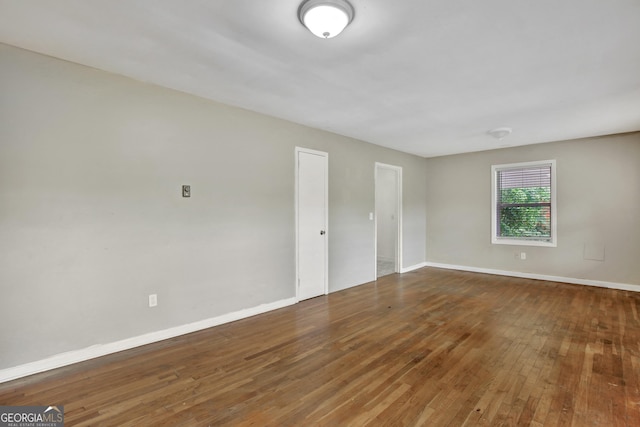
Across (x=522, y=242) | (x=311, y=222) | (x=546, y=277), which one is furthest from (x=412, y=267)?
(x=311, y=222)

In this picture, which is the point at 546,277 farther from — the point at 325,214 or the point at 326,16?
the point at 326,16

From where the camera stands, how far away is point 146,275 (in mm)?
2914

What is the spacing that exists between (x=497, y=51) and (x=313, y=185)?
8.80 feet

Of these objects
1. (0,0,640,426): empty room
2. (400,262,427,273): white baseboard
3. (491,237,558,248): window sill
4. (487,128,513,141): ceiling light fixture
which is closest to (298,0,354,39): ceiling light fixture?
(0,0,640,426): empty room

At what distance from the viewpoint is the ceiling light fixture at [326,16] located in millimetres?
1731

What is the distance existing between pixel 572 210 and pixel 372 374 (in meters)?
4.94

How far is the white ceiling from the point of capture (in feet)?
6.06

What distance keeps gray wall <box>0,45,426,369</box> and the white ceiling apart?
0.25 meters

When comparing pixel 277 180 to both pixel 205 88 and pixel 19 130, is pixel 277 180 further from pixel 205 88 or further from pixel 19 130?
pixel 19 130

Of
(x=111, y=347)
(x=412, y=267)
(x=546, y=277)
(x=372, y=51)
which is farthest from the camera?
(x=412, y=267)

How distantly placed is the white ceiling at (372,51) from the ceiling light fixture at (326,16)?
0.06 m

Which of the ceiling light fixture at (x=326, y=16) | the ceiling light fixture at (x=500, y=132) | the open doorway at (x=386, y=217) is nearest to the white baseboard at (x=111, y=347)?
the ceiling light fixture at (x=326, y=16)

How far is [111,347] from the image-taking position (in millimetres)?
2721

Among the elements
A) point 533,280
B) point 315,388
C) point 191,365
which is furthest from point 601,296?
point 191,365
